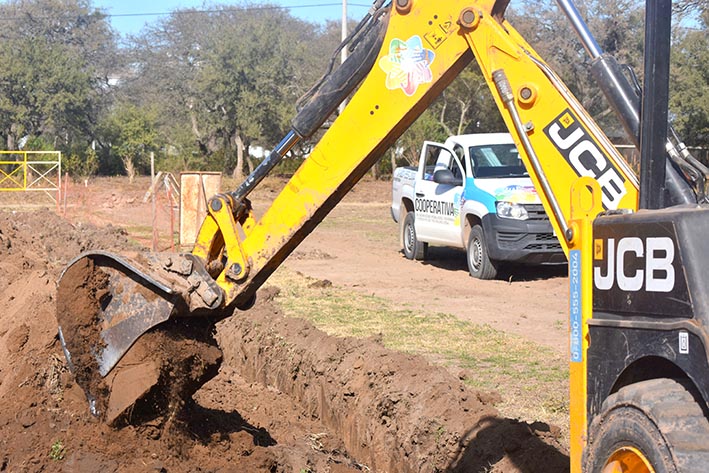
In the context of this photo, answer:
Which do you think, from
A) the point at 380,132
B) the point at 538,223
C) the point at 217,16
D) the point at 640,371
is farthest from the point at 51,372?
the point at 217,16

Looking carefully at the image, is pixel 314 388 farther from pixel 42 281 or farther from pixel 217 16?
pixel 217 16

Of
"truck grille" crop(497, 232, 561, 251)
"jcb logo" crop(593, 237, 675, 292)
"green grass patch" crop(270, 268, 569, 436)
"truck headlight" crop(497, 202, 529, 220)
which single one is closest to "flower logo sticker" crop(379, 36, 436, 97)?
"jcb logo" crop(593, 237, 675, 292)

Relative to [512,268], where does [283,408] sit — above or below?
below

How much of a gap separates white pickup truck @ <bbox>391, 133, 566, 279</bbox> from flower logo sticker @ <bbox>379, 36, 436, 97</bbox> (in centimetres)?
935

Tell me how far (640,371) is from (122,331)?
129 inches

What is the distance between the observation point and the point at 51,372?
7.02 meters

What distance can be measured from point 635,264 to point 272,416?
5.25 metres

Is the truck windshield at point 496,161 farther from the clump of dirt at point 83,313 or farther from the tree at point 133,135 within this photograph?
the tree at point 133,135

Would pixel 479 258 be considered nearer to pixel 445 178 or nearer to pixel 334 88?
pixel 445 178

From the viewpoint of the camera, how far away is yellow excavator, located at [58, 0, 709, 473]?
351 centimetres

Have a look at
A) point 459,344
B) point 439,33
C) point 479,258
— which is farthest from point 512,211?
point 439,33

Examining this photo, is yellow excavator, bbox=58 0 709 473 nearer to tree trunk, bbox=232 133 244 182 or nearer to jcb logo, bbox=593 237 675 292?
jcb logo, bbox=593 237 675 292

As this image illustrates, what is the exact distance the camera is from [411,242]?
1830 centimetres

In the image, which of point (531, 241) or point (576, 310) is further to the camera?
point (531, 241)
